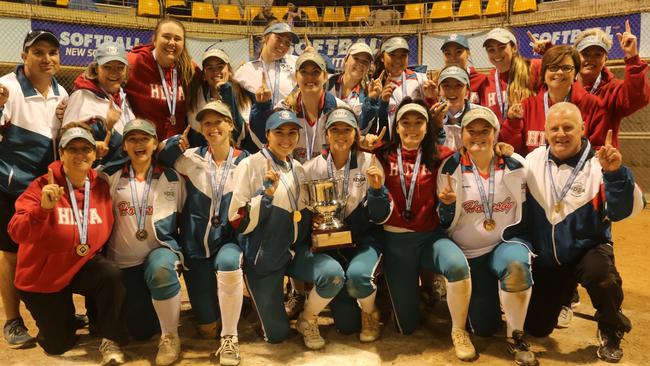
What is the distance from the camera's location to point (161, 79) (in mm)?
4484

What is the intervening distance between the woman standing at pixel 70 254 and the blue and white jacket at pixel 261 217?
937 mm

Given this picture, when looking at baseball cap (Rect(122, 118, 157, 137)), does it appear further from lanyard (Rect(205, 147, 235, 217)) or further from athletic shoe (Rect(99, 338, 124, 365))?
athletic shoe (Rect(99, 338, 124, 365))

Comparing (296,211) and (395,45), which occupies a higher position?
(395,45)

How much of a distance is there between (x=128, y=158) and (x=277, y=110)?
1.17 m

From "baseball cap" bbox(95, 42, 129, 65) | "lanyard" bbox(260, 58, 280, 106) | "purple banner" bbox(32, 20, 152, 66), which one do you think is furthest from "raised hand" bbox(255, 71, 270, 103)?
"purple banner" bbox(32, 20, 152, 66)

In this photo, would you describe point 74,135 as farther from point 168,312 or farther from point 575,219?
point 575,219

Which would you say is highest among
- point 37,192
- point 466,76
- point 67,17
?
point 67,17

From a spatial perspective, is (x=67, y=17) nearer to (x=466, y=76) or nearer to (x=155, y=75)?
(x=155, y=75)

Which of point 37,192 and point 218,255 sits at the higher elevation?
point 37,192

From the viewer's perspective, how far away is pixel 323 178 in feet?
13.3

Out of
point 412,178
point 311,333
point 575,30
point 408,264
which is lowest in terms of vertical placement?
point 311,333

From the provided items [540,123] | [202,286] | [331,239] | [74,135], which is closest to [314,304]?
[331,239]

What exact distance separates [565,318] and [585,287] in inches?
27.6

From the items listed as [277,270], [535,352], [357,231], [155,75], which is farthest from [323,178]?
[535,352]
